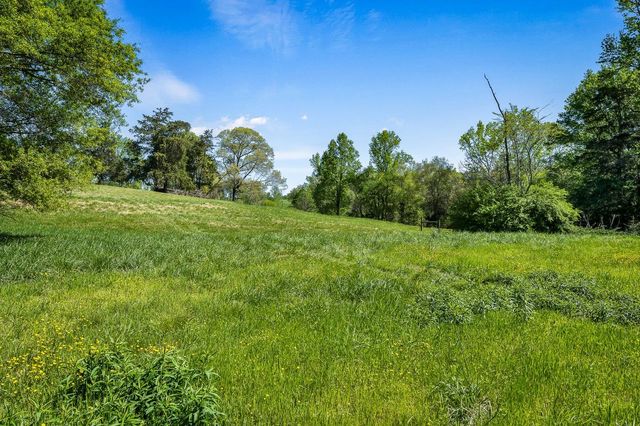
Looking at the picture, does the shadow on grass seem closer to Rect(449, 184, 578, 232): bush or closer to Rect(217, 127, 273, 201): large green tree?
Rect(449, 184, 578, 232): bush

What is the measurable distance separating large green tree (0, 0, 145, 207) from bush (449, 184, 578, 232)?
2603 cm

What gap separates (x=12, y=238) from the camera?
1325 centimetres

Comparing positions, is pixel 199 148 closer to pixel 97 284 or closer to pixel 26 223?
pixel 26 223

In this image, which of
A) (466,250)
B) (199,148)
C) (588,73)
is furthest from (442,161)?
(466,250)

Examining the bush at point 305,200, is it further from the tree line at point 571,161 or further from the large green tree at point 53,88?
the large green tree at point 53,88

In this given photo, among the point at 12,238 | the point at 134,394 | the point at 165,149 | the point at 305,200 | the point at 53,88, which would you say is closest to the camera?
the point at 134,394

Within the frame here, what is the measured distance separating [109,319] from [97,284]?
9.64 ft

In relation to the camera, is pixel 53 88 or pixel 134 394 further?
pixel 53 88

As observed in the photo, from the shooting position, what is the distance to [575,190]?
40188mm

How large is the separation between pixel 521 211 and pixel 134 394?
28.6m

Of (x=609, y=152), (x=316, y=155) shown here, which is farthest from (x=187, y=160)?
(x=609, y=152)

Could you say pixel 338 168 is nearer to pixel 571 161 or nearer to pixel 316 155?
pixel 316 155

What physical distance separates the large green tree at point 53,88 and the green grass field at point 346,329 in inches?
107

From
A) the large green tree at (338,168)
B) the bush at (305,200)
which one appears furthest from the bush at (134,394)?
the bush at (305,200)
